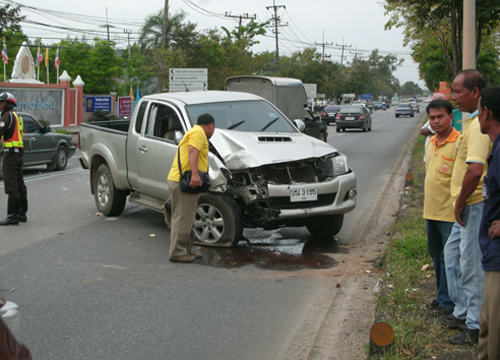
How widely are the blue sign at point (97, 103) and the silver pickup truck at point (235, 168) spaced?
3210 cm

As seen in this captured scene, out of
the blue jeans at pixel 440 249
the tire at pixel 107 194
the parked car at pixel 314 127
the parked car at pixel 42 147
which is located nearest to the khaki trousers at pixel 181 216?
the tire at pixel 107 194

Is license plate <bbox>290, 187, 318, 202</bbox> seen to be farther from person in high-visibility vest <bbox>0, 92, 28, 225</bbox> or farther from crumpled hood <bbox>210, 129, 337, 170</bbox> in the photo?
person in high-visibility vest <bbox>0, 92, 28, 225</bbox>

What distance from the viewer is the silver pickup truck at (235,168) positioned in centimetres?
764

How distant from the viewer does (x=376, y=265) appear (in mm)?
7199

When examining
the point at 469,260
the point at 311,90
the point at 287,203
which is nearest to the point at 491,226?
the point at 469,260

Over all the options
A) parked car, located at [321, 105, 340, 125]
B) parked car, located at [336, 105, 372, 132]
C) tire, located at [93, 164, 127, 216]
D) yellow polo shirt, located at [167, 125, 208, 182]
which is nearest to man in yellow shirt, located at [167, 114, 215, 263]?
yellow polo shirt, located at [167, 125, 208, 182]

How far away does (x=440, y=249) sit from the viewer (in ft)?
17.4

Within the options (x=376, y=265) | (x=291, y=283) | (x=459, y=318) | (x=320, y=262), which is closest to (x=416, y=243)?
(x=376, y=265)

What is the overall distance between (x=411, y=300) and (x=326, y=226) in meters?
3.12

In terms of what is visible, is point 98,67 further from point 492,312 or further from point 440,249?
point 492,312

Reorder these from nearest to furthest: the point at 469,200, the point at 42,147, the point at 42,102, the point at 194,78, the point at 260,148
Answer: the point at 469,200 → the point at 260,148 → the point at 42,147 → the point at 42,102 → the point at 194,78

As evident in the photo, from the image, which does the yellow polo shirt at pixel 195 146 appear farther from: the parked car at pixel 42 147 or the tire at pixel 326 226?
the parked car at pixel 42 147

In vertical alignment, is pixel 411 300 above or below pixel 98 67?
below

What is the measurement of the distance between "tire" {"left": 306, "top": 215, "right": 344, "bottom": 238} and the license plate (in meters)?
0.70
